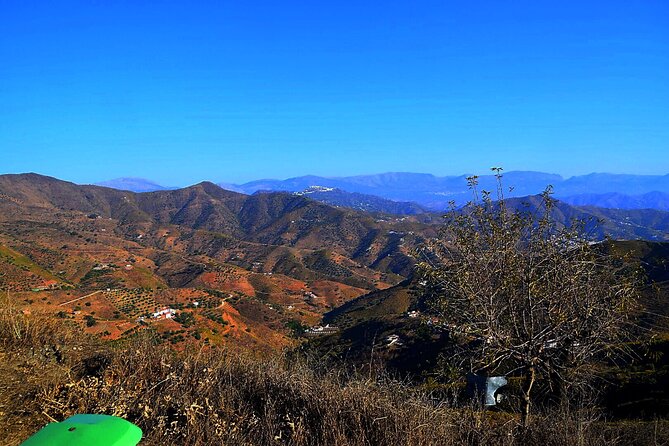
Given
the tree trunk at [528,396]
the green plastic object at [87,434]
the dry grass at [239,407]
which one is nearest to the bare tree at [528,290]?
the tree trunk at [528,396]

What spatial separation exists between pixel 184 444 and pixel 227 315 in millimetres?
56199

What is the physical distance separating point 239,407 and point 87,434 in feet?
11.6

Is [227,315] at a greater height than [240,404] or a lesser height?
lesser

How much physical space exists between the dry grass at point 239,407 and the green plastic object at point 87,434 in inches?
103

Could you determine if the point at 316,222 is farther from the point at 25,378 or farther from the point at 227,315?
the point at 25,378

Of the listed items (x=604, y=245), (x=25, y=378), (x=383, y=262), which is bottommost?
(x=383, y=262)

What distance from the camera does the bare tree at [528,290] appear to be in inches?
297

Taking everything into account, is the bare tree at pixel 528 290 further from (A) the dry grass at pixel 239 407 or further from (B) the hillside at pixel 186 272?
(B) the hillside at pixel 186 272

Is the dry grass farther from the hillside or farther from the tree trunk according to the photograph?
the hillside

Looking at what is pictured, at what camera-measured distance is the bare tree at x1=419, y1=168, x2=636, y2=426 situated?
24.7 ft

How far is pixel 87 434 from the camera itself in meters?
2.47

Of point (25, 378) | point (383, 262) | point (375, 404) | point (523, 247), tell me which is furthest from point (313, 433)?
point (383, 262)

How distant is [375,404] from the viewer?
5.57 m

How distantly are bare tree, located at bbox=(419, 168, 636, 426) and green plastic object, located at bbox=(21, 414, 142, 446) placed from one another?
593cm
